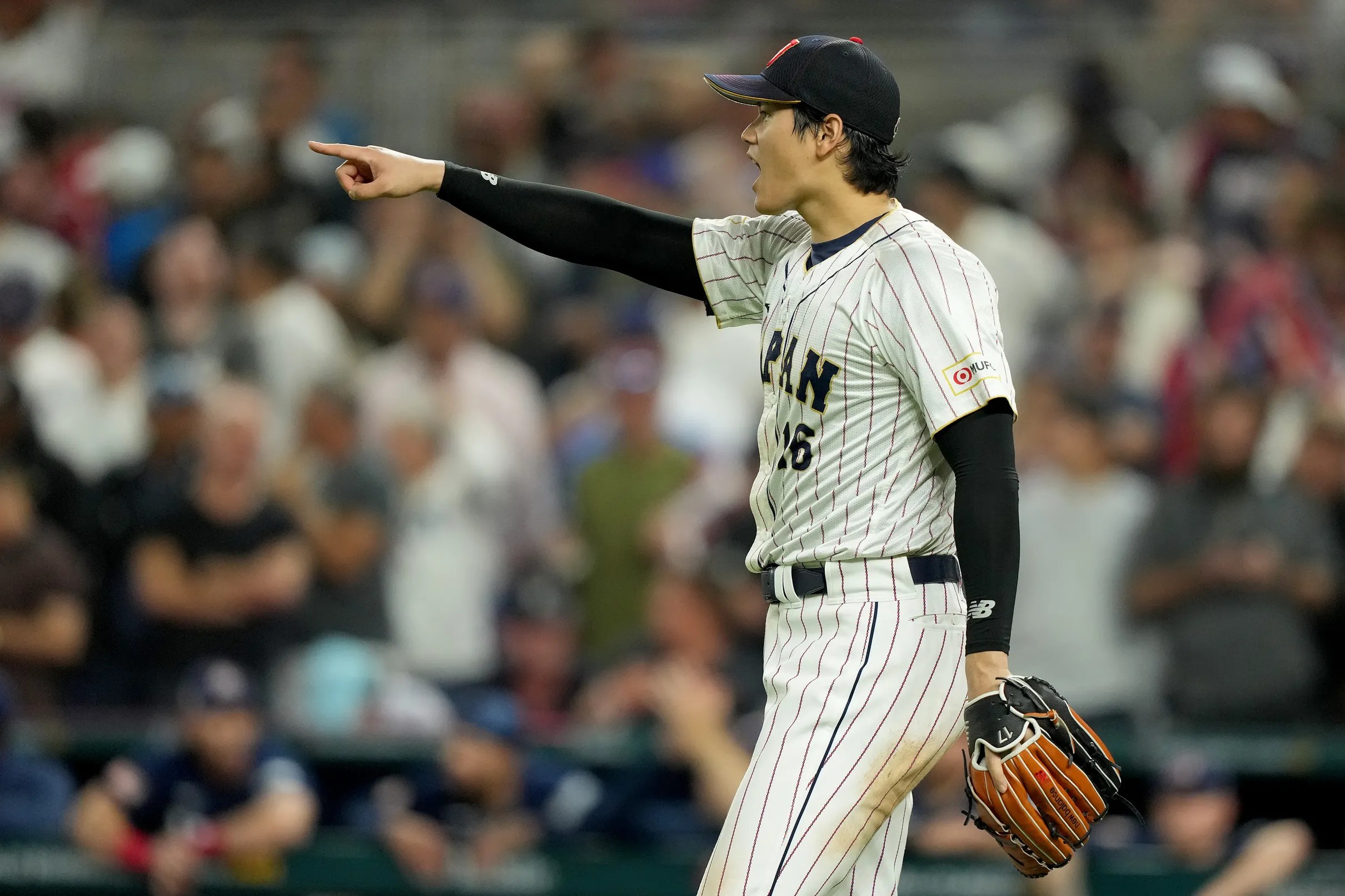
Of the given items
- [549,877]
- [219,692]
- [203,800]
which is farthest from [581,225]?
[203,800]

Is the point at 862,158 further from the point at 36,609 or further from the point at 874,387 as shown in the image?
the point at 36,609

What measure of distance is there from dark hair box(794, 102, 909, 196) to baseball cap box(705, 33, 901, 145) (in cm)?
1

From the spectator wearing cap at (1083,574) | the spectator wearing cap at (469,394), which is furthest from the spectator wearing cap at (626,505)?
the spectator wearing cap at (1083,574)

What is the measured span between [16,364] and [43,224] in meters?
1.40

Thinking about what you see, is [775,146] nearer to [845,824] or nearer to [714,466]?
[845,824]

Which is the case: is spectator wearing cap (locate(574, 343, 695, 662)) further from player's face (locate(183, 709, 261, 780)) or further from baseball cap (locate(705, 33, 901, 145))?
baseball cap (locate(705, 33, 901, 145))

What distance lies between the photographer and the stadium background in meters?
6.99

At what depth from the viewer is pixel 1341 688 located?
7195 millimetres

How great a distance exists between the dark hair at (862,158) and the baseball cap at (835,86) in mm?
14

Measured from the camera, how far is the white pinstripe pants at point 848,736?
353 centimetres

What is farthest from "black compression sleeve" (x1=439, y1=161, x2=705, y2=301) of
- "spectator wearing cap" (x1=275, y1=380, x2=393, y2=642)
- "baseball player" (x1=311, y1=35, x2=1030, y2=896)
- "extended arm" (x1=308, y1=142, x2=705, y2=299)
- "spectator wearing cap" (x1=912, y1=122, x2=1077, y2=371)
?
"spectator wearing cap" (x1=912, y1=122, x2=1077, y2=371)

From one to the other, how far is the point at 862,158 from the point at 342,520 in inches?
181

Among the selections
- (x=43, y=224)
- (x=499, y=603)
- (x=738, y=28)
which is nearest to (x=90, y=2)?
(x=43, y=224)

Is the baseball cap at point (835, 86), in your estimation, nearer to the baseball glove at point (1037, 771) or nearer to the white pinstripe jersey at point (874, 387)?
the white pinstripe jersey at point (874, 387)
